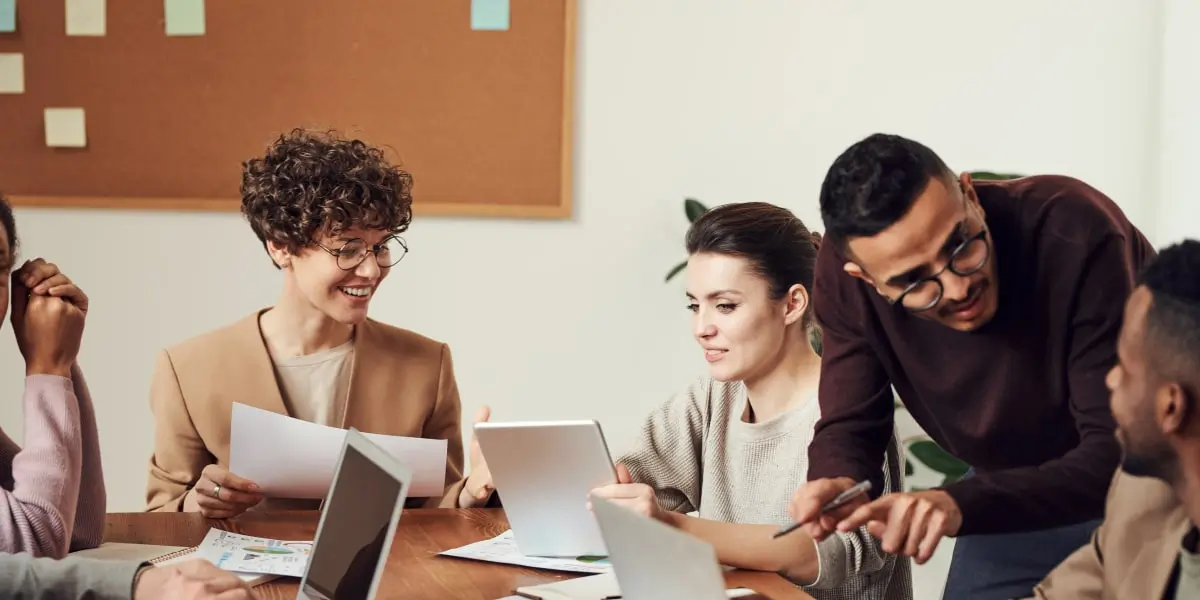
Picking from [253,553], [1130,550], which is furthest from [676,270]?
[1130,550]

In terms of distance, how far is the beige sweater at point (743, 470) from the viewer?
178 cm

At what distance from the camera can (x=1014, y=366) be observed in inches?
63.4

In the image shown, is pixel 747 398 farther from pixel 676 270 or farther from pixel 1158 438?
pixel 676 270

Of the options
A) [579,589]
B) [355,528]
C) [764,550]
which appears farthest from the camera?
[764,550]

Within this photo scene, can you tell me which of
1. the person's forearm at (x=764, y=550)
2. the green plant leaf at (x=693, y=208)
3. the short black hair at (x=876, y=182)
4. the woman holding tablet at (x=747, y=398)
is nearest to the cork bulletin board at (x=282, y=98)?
the green plant leaf at (x=693, y=208)

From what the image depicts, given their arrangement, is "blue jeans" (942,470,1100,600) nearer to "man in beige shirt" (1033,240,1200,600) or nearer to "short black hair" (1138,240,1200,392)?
"man in beige shirt" (1033,240,1200,600)

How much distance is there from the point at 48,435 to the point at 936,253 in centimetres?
127

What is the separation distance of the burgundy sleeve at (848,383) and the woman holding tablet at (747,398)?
0.27ft

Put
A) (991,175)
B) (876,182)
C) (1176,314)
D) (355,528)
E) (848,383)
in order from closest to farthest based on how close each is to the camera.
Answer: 1. (1176,314)
2. (355,528)
3. (876,182)
4. (848,383)
5. (991,175)

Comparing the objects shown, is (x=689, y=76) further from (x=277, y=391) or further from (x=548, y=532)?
(x=548, y=532)

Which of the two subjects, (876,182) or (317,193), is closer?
(876,182)

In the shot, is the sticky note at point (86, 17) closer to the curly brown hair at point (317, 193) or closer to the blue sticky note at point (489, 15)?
the blue sticky note at point (489, 15)

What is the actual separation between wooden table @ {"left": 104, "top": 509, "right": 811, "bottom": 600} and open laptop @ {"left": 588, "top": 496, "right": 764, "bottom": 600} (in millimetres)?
292

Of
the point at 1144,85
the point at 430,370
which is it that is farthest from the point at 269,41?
the point at 1144,85
